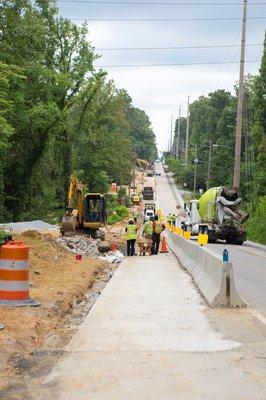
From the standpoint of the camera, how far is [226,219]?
38.3 m

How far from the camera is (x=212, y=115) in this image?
137m

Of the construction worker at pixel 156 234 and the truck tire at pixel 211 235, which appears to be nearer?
the construction worker at pixel 156 234

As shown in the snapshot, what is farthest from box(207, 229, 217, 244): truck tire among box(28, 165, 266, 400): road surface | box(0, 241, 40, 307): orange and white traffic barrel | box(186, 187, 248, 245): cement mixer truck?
box(0, 241, 40, 307): orange and white traffic barrel

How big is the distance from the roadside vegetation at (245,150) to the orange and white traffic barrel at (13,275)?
38699 millimetres

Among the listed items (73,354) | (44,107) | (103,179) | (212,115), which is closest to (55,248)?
(73,354)

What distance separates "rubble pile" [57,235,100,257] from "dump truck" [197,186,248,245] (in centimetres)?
760

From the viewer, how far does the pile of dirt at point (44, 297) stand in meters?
8.72

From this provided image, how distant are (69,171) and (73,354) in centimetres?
5728

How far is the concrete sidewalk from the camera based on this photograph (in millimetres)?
6391

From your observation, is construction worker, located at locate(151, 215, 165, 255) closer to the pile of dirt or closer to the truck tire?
the pile of dirt

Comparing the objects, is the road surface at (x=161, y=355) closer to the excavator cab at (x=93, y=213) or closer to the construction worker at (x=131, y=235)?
the construction worker at (x=131, y=235)

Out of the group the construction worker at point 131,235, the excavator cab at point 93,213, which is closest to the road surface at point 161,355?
the construction worker at point 131,235

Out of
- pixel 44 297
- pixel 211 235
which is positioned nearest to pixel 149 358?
pixel 44 297

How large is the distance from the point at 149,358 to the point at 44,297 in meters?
5.61
